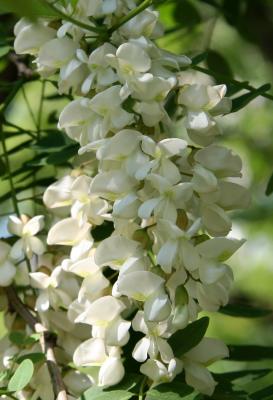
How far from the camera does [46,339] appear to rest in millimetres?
994

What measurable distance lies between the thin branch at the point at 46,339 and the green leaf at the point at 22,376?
0.12 ft

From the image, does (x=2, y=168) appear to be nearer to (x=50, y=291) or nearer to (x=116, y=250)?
(x=50, y=291)

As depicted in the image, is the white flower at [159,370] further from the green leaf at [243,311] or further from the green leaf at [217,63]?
the green leaf at [217,63]

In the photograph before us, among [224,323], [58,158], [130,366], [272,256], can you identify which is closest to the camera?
[130,366]

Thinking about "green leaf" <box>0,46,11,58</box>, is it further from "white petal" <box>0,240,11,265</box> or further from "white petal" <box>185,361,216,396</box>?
"white petal" <box>185,361,216,396</box>

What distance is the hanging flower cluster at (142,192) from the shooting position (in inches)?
32.8

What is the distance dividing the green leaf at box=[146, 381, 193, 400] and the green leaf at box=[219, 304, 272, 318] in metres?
0.21

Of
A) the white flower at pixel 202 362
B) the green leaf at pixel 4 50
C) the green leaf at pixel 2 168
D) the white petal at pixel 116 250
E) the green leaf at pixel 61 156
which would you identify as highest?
the green leaf at pixel 4 50

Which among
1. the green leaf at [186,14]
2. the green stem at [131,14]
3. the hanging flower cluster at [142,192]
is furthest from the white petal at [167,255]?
the green leaf at [186,14]

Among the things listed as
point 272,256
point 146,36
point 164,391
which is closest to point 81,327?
point 164,391

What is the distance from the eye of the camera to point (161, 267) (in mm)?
836

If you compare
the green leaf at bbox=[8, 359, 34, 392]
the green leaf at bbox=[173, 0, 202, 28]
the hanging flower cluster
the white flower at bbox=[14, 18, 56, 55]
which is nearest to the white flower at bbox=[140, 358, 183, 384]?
the hanging flower cluster

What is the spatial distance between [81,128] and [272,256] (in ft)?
5.77

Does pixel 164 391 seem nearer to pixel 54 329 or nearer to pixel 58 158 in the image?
pixel 54 329
